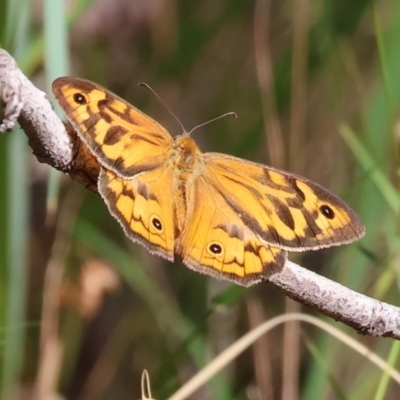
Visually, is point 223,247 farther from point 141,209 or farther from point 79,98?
point 79,98

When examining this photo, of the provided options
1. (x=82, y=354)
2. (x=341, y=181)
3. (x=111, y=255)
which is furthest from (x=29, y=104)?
(x=82, y=354)

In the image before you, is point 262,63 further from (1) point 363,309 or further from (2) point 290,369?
(1) point 363,309

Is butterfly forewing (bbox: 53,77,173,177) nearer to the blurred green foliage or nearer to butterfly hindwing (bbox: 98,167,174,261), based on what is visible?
butterfly hindwing (bbox: 98,167,174,261)

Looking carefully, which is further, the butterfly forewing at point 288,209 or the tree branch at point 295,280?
the butterfly forewing at point 288,209

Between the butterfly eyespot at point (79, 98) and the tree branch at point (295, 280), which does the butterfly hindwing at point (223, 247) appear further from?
the butterfly eyespot at point (79, 98)

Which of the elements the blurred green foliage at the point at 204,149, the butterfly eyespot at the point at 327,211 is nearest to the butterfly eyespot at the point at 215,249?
the butterfly eyespot at the point at 327,211
